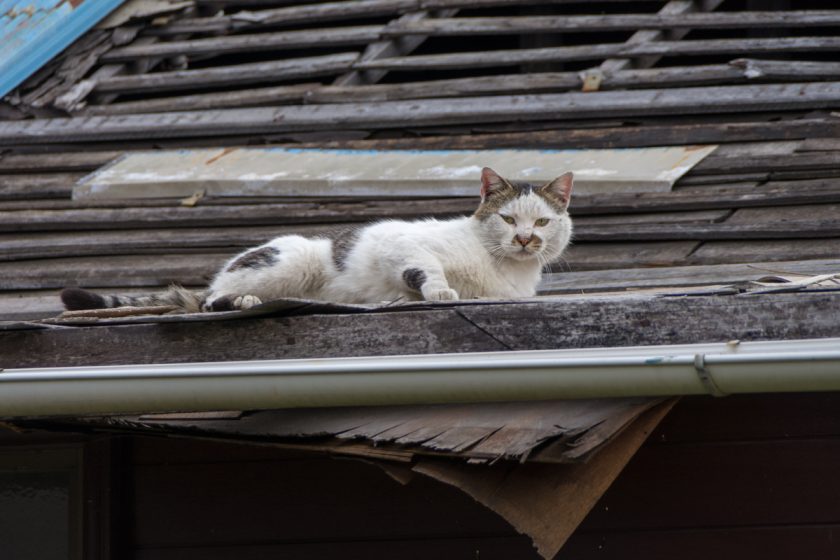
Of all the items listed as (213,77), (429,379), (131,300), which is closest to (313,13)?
(213,77)

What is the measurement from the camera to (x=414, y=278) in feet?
12.0

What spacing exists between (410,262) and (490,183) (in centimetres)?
59

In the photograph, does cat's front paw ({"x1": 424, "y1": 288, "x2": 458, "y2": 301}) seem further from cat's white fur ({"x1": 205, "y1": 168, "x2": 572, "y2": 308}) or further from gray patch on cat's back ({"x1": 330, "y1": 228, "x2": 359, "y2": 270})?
gray patch on cat's back ({"x1": 330, "y1": 228, "x2": 359, "y2": 270})

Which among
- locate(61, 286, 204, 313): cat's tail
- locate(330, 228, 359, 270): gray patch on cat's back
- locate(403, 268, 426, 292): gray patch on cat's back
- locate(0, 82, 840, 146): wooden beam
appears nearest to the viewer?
locate(61, 286, 204, 313): cat's tail

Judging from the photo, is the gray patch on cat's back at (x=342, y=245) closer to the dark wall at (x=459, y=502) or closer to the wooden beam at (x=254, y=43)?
the dark wall at (x=459, y=502)

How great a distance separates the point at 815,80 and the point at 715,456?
2.58 m

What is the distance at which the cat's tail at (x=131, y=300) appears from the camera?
348 centimetres

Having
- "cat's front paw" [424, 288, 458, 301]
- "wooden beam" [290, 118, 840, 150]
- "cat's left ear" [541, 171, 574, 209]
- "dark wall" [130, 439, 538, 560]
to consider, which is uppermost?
"wooden beam" [290, 118, 840, 150]

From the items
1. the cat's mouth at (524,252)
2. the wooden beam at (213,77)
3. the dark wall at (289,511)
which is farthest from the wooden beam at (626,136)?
the dark wall at (289,511)

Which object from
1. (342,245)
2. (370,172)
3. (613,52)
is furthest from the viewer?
(613,52)

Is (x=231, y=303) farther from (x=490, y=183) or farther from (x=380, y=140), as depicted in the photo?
(x=380, y=140)

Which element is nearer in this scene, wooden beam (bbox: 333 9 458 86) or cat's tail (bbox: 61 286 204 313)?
cat's tail (bbox: 61 286 204 313)

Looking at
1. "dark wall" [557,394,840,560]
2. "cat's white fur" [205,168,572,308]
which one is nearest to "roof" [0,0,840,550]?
"cat's white fur" [205,168,572,308]

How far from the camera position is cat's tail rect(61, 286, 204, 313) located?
11.4 feet
